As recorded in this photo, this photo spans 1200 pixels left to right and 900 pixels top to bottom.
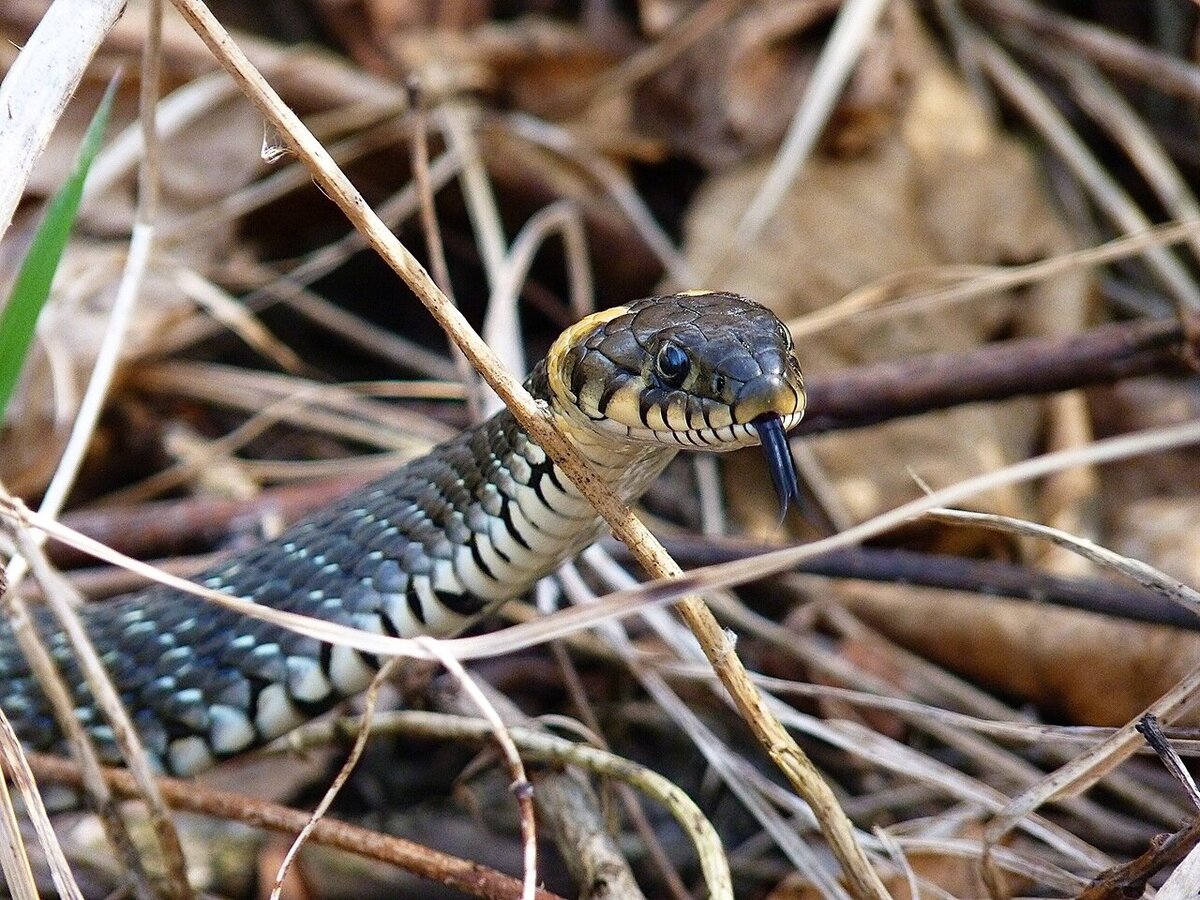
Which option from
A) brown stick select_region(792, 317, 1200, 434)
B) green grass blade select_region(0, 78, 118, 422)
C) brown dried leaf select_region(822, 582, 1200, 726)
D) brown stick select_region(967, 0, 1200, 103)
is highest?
green grass blade select_region(0, 78, 118, 422)

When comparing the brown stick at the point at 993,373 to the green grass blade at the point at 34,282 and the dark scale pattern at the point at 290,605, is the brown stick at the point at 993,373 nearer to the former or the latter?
the dark scale pattern at the point at 290,605

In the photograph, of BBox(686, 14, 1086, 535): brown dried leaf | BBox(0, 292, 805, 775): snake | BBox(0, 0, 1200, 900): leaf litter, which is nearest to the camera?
BBox(0, 292, 805, 775): snake

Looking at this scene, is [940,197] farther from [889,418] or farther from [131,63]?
[131,63]

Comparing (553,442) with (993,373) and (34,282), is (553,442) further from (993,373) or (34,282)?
(993,373)

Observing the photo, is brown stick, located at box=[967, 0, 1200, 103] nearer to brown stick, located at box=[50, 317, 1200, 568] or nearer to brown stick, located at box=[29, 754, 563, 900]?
brown stick, located at box=[50, 317, 1200, 568]

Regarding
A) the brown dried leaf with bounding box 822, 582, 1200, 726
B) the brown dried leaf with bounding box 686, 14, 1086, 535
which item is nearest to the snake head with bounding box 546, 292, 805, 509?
the brown dried leaf with bounding box 822, 582, 1200, 726

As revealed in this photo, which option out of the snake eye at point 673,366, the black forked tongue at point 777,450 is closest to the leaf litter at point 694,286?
the black forked tongue at point 777,450

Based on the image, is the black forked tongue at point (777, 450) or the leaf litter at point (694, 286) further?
the leaf litter at point (694, 286)
